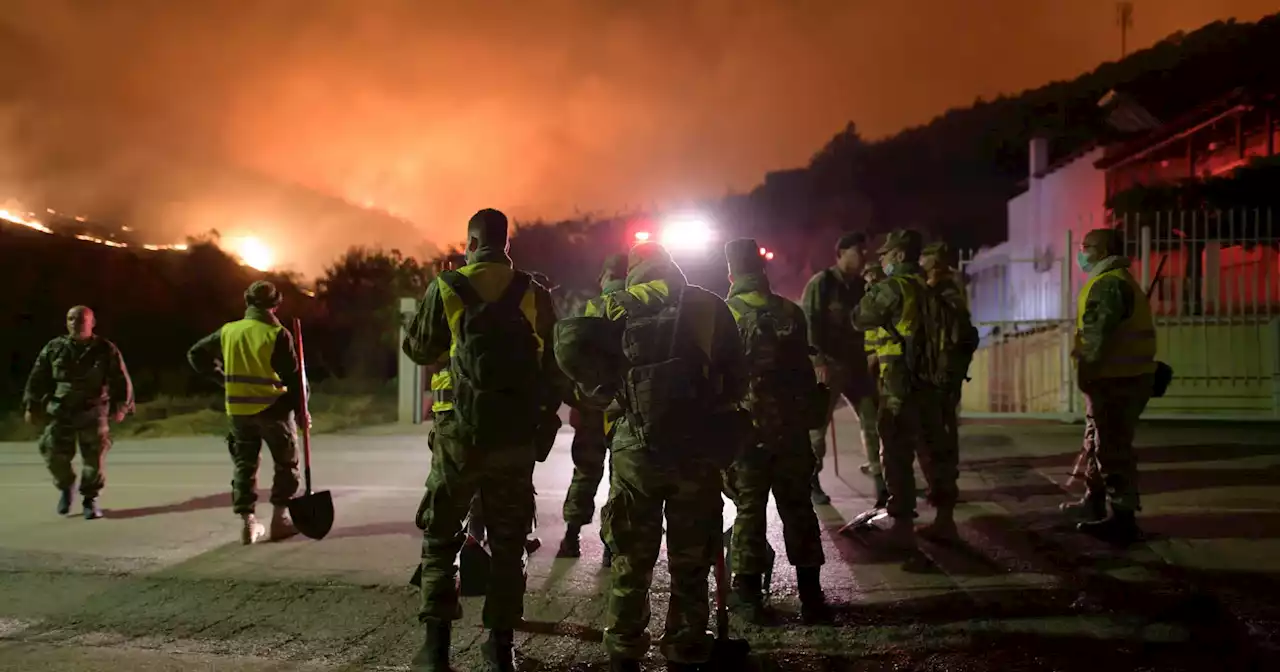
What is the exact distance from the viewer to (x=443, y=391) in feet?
13.2

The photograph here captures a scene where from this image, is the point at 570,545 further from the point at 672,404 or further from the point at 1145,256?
the point at 1145,256

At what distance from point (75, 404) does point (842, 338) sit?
20.2 ft

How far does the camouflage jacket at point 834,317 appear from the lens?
6.84 meters

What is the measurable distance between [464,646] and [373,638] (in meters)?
0.46

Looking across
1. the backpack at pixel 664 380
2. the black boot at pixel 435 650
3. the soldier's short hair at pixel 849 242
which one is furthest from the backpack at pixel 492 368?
the soldier's short hair at pixel 849 242

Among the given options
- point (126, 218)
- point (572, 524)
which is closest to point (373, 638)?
point (572, 524)

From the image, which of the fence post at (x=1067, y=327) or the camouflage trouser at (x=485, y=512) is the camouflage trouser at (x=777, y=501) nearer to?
the camouflage trouser at (x=485, y=512)

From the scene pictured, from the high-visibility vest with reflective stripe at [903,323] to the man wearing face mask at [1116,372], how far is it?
1183 millimetres

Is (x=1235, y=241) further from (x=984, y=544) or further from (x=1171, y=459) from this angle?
(x=984, y=544)

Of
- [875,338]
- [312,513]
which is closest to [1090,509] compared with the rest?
[875,338]

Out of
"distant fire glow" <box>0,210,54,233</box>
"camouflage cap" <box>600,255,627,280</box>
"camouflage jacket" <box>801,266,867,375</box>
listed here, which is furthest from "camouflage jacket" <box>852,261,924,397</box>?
"distant fire glow" <box>0,210,54,233</box>

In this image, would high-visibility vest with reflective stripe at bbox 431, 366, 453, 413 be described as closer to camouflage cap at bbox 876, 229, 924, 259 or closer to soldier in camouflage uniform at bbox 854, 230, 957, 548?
soldier in camouflage uniform at bbox 854, 230, 957, 548

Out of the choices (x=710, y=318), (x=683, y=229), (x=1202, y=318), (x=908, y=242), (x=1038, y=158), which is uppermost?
(x=1038, y=158)

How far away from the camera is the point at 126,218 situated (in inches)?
1137
